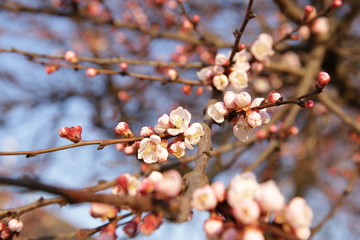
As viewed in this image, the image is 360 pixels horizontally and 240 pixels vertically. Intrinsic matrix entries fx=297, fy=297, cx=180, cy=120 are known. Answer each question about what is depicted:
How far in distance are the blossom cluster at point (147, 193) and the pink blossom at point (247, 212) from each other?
0.19 meters

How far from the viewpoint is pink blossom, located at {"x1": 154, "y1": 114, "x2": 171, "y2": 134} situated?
1310mm

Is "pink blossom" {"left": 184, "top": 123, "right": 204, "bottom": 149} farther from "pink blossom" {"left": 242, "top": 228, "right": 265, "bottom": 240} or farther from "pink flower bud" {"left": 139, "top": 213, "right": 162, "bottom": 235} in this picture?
"pink blossom" {"left": 242, "top": 228, "right": 265, "bottom": 240}

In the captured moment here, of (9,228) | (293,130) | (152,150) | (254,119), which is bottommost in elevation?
(293,130)

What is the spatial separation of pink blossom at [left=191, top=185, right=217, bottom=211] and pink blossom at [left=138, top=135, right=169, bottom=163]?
0.43 meters

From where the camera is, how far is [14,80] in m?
5.53

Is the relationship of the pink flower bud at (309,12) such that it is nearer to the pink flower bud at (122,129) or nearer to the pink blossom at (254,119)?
the pink blossom at (254,119)

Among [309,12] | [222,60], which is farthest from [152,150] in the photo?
[309,12]

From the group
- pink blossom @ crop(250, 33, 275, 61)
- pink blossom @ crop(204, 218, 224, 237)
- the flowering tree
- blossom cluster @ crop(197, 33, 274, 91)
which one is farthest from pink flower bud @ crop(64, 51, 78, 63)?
pink blossom @ crop(204, 218, 224, 237)

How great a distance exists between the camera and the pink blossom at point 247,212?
84cm

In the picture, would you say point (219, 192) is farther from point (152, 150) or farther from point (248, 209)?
point (152, 150)

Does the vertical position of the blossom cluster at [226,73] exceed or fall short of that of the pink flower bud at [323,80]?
it falls short

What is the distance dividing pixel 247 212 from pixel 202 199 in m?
0.14

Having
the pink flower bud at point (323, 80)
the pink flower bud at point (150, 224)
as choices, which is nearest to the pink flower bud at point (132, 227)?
the pink flower bud at point (150, 224)

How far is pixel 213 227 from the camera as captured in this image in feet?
3.02
